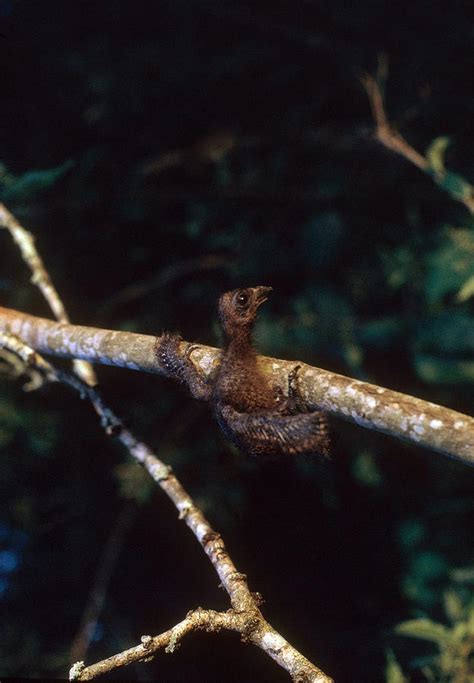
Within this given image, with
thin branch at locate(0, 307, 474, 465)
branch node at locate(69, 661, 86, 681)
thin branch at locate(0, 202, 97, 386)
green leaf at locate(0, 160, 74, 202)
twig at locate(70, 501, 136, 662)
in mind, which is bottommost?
branch node at locate(69, 661, 86, 681)

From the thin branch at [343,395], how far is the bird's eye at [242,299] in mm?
135

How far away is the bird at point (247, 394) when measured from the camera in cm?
116

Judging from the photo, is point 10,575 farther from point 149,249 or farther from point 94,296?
point 149,249

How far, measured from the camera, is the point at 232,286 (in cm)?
379

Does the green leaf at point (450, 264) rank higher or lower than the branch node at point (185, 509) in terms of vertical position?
higher

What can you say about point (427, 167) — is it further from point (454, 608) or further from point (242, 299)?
point (454, 608)

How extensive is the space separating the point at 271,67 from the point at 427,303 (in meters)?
1.87

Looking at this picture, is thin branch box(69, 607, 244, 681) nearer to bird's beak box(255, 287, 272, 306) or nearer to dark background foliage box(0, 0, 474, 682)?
bird's beak box(255, 287, 272, 306)

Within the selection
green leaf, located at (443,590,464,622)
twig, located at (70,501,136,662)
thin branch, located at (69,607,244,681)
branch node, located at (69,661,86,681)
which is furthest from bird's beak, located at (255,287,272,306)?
twig, located at (70,501,136,662)

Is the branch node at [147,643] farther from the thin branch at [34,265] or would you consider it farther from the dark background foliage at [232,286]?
the dark background foliage at [232,286]

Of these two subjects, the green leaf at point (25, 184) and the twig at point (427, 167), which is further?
the twig at point (427, 167)

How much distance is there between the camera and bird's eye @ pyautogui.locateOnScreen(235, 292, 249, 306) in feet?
4.73

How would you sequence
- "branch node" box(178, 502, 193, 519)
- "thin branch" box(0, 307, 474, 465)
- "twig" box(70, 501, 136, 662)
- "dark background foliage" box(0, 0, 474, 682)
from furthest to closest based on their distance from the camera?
"dark background foliage" box(0, 0, 474, 682) → "twig" box(70, 501, 136, 662) → "branch node" box(178, 502, 193, 519) → "thin branch" box(0, 307, 474, 465)

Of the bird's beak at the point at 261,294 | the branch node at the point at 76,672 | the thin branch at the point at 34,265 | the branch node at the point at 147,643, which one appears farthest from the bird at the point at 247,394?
the thin branch at the point at 34,265
